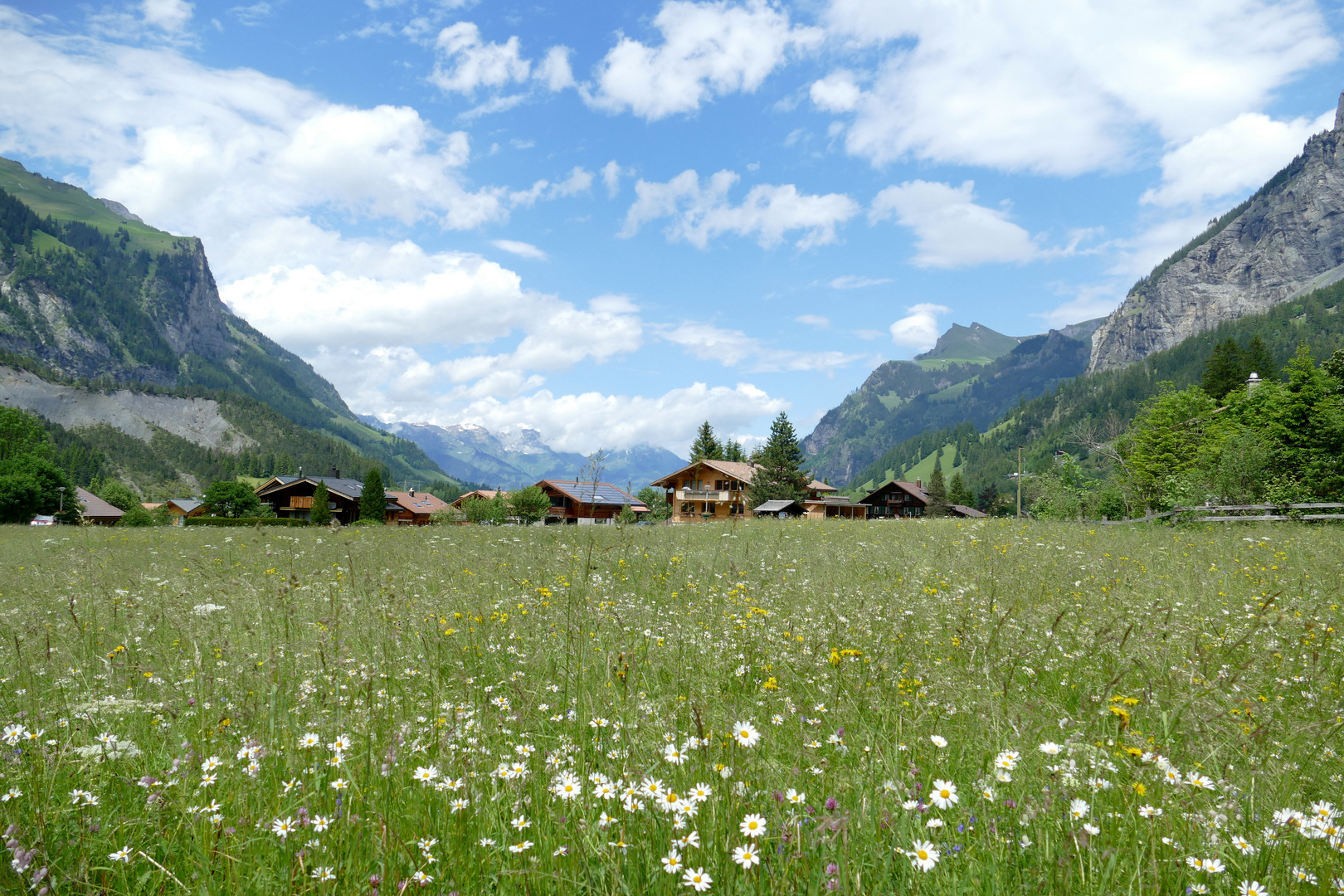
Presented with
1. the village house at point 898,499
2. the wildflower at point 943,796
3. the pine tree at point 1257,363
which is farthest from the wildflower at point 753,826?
the village house at point 898,499

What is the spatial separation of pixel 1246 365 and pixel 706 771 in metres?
79.3

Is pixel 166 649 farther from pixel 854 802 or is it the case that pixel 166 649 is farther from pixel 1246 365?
pixel 1246 365

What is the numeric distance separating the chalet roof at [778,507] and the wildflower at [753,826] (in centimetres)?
6213

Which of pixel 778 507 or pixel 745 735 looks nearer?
pixel 745 735

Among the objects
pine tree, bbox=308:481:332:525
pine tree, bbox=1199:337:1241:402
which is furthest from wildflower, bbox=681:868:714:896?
pine tree, bbox=1199:337:1241:402

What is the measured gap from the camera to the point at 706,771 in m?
2.47

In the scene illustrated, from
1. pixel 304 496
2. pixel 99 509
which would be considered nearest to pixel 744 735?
pixel 304 496

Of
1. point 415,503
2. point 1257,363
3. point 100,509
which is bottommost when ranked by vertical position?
point 100,509

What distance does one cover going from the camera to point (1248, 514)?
18219mm

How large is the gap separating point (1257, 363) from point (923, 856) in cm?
8095

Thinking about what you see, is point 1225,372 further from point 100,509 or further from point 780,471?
point 100,509

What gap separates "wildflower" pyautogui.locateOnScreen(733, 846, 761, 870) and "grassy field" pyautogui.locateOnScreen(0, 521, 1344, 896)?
0.02 meters

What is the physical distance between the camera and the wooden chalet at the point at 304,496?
323ft

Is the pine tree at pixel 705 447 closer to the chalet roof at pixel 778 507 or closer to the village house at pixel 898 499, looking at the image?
the chalet roof at pixel 778 507
